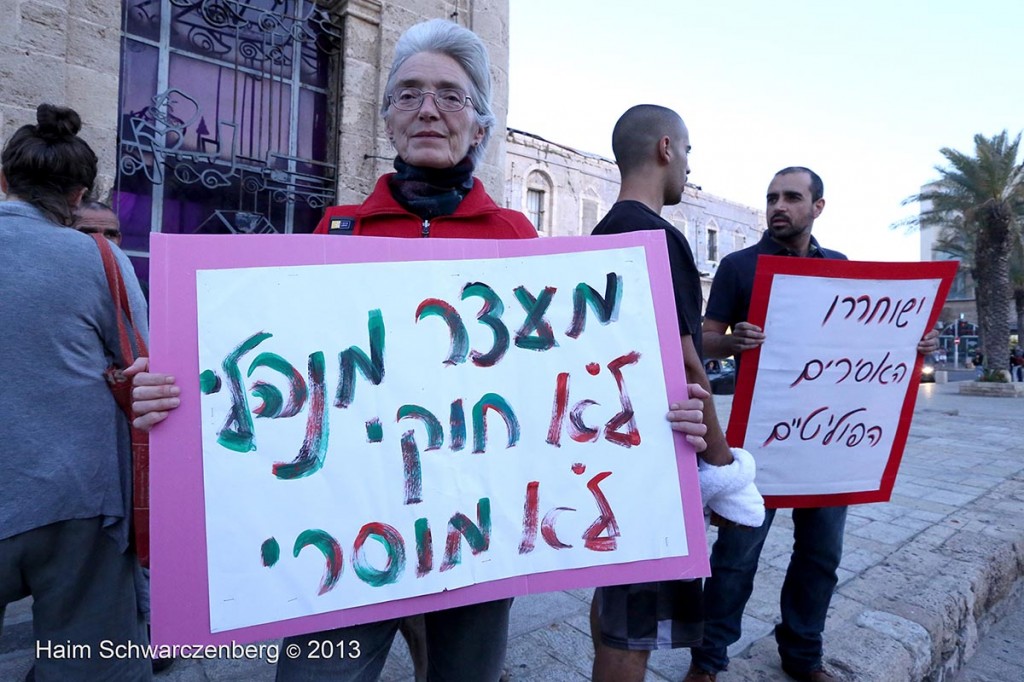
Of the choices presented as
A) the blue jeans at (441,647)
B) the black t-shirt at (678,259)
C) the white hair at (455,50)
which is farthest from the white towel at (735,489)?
the white hair at (455,50)

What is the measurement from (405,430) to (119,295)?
98 centimetres

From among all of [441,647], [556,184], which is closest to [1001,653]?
[441,647]

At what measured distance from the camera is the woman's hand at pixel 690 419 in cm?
124

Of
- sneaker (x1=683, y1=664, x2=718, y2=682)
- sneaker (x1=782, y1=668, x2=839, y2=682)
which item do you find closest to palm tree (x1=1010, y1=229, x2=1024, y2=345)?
sneaker (x1=782, y1=668, x2=839, y2=682)

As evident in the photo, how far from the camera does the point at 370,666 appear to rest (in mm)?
1118

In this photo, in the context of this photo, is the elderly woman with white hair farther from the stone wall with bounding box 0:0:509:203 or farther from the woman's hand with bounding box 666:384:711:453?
the stone wall with bounding box 0:0:509:203

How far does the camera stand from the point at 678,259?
1472 mm

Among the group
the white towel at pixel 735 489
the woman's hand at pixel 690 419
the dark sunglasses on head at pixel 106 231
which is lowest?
the white towel at pixel 735 489

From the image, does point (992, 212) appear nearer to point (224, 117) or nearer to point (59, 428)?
point (224, 117)

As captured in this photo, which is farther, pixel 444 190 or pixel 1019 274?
pixel 1019 274

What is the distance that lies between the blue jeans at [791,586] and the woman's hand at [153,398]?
1.83 meters

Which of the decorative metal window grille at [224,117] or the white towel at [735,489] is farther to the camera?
the decorative metal window grille at [224,117]

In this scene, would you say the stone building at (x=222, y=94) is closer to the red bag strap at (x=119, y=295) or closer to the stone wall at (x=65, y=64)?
the stone wall at (x=65, y=64)

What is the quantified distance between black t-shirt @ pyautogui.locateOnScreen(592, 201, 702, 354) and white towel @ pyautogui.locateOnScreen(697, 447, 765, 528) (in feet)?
1.03
